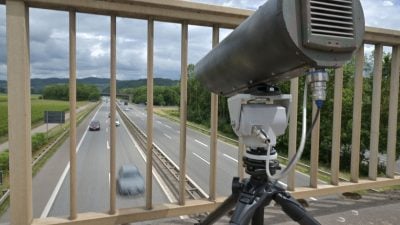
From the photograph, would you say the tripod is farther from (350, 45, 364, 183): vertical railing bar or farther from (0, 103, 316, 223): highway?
(0, 103, 316, 223): highway

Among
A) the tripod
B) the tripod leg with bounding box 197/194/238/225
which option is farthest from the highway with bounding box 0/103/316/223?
the tripod

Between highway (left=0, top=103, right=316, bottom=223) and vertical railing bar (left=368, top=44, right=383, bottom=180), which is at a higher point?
vertical railing bar (left=368, top=44, right=383, bottom=180)

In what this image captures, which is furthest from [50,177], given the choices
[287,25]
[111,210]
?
[287,25]

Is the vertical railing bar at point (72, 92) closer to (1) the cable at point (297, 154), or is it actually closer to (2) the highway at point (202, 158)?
(1) the cable at point (297, 154)

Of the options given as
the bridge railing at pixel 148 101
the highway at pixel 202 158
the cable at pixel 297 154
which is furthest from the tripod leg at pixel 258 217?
the highway at pixel 202 158

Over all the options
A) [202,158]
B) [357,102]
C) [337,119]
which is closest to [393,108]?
[357,102]

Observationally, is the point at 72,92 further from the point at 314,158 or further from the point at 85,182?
the point at 85,182

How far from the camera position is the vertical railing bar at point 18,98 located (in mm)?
1435

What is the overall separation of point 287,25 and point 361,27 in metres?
0.22

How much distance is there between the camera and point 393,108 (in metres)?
2.35

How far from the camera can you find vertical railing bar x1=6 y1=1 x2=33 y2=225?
56.5 inches

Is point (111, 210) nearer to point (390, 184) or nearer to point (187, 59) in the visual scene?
point (187, 59)

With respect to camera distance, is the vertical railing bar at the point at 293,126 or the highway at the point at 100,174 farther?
the highway at the point at 100,174

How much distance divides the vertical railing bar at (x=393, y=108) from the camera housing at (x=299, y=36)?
5.67 feet
